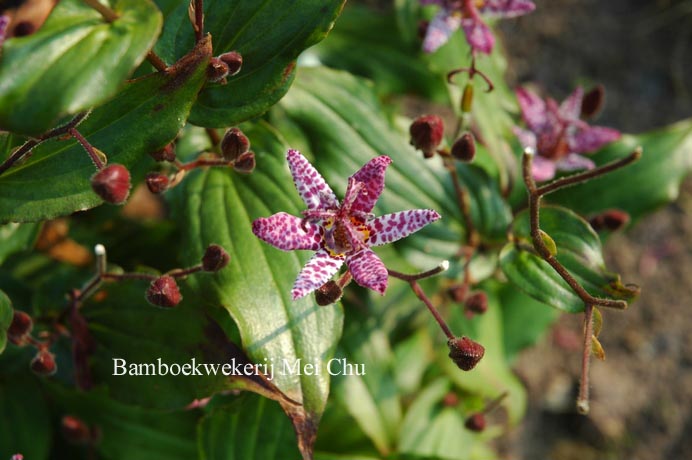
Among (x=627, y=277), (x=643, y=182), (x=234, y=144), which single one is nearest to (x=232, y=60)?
(x=234, y=144)

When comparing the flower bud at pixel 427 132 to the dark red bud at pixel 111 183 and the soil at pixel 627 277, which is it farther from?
the soil at pixel 627 277

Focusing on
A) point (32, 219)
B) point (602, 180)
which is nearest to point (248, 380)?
point (32, 219)

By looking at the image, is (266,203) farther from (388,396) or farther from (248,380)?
(388,396)

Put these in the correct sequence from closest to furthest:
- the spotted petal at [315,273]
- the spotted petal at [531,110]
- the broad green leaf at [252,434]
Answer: the spotted petal at [315,273] → the broad green leaf at [252,434] → the spotted petal at [531,110]

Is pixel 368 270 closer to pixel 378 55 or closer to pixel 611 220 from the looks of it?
pixel 611 220

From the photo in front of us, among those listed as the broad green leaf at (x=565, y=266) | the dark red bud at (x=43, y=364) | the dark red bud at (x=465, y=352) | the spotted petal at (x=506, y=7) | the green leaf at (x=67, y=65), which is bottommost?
the dark red bud at (x=43, y=364)

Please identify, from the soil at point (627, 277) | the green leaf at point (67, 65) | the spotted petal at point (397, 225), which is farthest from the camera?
the soil at point (627, 277)

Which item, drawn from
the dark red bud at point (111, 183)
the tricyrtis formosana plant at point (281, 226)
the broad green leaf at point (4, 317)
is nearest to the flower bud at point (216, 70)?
the tricyrtis formosana plant at point (281, 226)
